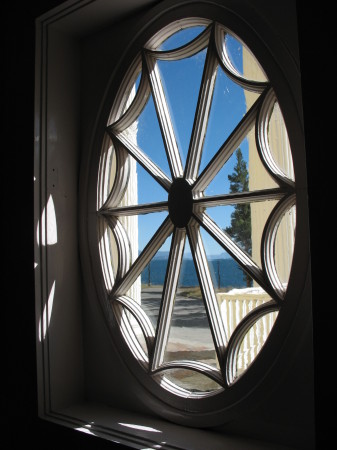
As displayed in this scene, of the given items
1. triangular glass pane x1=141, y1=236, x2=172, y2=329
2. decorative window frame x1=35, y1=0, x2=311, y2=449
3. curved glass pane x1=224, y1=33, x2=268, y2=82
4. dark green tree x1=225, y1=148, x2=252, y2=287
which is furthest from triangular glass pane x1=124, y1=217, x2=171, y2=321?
curved glass pane x1=224, y1=33, x2=268, y2=82

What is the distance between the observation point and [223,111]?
4.47 feet

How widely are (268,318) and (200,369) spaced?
0.82 ft

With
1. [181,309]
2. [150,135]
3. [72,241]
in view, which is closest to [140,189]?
[150,135]

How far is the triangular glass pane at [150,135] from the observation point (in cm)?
151

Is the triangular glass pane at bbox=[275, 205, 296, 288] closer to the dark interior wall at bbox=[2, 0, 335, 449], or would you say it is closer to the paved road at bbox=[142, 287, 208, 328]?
the paved road at bbox=[142, 287, 208, 328]

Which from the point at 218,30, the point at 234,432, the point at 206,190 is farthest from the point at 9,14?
the point at 234,432

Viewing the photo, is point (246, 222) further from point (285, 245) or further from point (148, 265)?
point (148, 265)

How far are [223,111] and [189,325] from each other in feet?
2.03

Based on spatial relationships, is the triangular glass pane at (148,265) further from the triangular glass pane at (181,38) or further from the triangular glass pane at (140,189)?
the triangular glass pane at (181,38)

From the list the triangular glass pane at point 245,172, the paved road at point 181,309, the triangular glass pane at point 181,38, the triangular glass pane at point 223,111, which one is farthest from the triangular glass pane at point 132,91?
the paved road at point 181,309

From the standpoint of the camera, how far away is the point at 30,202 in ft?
5.08

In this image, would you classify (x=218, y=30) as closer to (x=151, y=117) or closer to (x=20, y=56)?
(x=151, y=117)

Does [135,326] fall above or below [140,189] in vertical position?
below

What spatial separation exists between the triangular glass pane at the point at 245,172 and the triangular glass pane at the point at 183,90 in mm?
161
